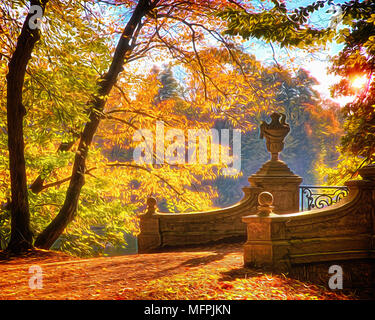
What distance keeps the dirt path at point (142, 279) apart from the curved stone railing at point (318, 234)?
1.65ft

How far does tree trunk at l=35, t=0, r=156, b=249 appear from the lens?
985 centimetres

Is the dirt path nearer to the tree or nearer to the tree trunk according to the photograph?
the tree trunk

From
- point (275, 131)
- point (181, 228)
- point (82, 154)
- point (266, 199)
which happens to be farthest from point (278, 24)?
point (82, 154)

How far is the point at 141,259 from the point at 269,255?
2339mm

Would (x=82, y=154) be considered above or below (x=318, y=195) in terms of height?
above

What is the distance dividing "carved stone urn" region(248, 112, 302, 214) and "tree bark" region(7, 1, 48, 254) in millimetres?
5453

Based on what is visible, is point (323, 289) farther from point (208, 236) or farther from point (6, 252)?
point (6, 252)

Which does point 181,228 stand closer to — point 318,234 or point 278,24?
point 318,234

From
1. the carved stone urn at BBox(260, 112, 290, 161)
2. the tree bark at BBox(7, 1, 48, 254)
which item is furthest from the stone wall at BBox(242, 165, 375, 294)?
the tree bark at BBox(7, 1, 48, 254)

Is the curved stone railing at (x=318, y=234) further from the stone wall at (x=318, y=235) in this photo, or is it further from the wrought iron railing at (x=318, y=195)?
the wrought iron railing at (x=318, y=195)

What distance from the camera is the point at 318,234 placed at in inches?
270

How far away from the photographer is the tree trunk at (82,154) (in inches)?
388

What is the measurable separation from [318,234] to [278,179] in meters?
3.06

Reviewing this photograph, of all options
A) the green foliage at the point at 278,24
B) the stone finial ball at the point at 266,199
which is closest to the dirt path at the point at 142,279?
the stone finial ball at the point at 266,199
